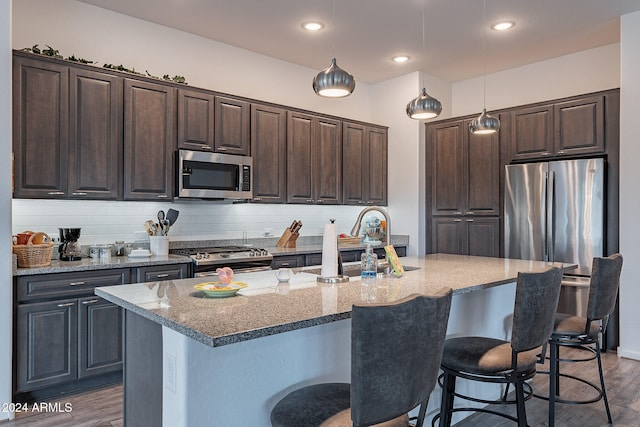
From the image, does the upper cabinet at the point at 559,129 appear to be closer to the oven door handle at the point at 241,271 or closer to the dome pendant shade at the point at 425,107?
the dome pendant shade at the point at 425,107

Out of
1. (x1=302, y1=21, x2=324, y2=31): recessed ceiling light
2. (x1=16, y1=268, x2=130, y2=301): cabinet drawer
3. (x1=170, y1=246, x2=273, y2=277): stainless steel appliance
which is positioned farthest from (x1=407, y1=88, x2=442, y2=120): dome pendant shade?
(x1=16, y1=268, x2=130, y2=301): cabinet drawer

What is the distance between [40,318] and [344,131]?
11.8 feet

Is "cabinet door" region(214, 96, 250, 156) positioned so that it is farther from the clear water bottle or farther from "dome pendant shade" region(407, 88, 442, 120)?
the clear water bottle

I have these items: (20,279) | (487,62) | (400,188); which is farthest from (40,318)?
(487,62)

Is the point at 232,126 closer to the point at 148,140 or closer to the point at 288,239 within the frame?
the point at 148,140

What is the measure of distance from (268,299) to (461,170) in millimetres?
4026

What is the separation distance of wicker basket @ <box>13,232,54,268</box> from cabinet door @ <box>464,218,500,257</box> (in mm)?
4169

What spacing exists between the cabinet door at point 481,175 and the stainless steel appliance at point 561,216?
0.25 m

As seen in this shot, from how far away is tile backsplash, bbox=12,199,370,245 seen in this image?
358 centimetres

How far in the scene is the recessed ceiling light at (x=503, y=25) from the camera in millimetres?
4172

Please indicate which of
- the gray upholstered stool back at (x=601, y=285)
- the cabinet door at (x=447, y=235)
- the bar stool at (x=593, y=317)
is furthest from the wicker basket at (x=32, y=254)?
the cabinet door at (x=447, y=235)

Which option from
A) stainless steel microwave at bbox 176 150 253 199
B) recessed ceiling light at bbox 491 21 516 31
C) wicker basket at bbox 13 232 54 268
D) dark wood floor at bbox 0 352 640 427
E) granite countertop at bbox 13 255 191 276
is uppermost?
recessed ceiling light at bbox 491 21 516 31

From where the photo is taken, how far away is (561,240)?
4.36 metres

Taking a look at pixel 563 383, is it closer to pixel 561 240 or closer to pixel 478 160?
pixel 561 240
